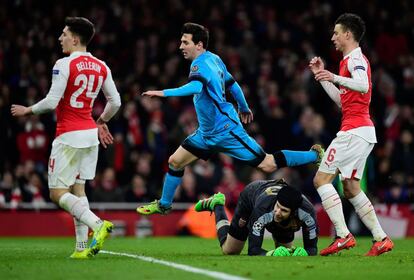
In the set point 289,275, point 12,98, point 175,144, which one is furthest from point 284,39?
point 289,275

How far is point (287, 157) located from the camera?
1269 cm

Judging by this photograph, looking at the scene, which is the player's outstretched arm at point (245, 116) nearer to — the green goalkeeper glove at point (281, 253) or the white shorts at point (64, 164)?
the green goalkeeper glove at point (281, 253)

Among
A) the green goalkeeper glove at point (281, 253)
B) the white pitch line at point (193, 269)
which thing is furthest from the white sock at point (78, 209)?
the green goalkeeper glove at point (281, 253)

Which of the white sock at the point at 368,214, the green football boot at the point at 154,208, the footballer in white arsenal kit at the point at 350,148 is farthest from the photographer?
the green football boot at the point at 154,208

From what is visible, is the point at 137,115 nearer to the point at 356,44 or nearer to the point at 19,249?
the point at 19,249

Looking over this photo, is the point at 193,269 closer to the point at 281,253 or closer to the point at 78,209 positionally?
the point at 78,209

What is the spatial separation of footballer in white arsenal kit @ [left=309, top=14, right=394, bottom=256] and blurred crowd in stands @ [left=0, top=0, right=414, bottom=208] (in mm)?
8474

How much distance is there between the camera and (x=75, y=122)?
36.2 ft

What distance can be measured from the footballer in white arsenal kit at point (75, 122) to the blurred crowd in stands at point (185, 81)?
27.5 feet

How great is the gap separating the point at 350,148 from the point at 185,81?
410 inches

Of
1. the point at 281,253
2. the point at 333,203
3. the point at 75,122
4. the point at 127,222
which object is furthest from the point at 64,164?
the point at 127,222

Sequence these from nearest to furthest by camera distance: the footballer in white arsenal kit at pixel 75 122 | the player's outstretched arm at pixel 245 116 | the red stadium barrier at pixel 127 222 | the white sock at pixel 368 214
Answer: the footballer in white arsenal kit at pixel 75 122, the white sock at pixel 368 214, the player's outstretched arm at pixel 245 116, the red stadium barrier at pixel 127 222

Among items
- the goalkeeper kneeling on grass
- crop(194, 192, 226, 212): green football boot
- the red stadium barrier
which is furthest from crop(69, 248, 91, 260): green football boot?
the red stadium barrier

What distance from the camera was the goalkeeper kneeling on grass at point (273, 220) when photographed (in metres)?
10.9
